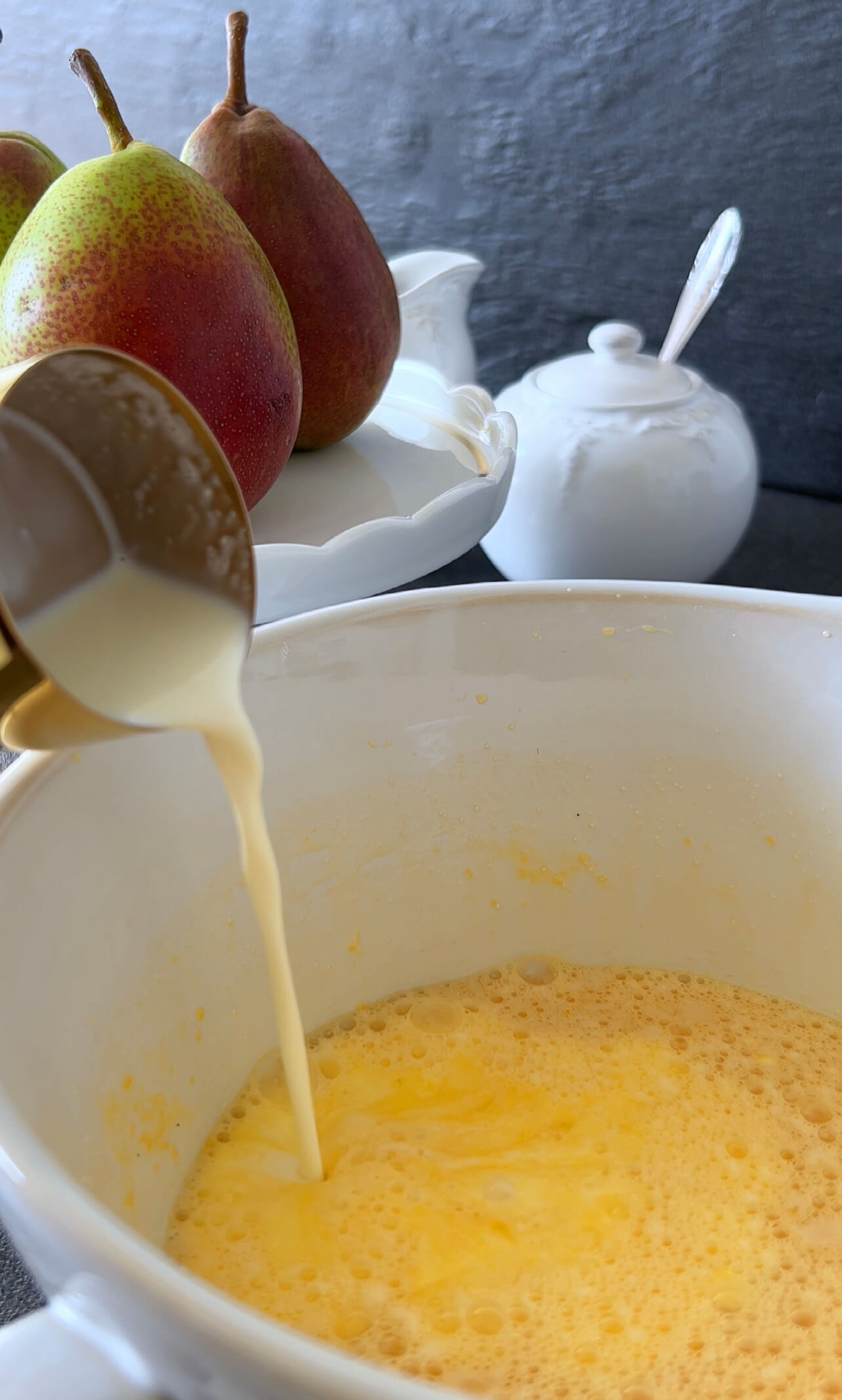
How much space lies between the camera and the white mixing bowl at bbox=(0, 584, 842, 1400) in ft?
1.04

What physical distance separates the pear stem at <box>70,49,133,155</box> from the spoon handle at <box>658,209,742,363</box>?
28 cm

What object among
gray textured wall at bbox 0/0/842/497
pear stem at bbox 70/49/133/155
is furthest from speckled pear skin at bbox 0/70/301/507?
gray textured wall at bbox 0/0/842/497

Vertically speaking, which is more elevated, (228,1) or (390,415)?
(228,1)

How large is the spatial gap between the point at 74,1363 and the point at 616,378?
1.68 ft

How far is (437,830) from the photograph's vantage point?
0.43 m

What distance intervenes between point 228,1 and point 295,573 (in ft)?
1.90

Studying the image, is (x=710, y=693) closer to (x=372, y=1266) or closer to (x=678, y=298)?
(x=372, y=1266)

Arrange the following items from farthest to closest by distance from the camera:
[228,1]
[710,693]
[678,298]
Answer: [228,1]
[678,298]
[710,693]

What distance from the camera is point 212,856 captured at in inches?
14.6

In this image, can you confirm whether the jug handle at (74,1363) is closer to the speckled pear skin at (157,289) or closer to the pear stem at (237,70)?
the speckled pear skin at (157,289)

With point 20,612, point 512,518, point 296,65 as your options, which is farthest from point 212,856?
point 296,65

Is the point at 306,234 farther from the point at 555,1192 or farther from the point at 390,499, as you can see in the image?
the point at 555,1192

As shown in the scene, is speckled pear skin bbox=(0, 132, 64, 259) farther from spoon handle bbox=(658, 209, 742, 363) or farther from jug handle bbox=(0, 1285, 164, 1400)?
jug handle bbox=(0, 1285, 164, 1400)

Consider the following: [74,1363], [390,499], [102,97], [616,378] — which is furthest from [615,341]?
[74,1363]
